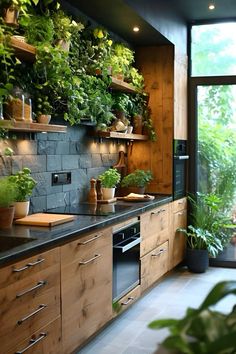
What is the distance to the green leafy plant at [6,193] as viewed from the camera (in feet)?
9.73

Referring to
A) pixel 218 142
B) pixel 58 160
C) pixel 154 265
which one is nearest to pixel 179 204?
pixel 218 142

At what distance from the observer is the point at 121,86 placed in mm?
4629

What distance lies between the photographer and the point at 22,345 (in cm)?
246

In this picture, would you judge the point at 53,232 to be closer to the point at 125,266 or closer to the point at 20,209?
the point at 20,209

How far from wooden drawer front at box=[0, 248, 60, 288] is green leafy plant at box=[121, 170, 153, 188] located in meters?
2.30

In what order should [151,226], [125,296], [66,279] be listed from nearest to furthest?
[66,279], [125,296], [151,226]

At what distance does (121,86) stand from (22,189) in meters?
1.81

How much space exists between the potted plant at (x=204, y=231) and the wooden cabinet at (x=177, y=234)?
0.07 meters

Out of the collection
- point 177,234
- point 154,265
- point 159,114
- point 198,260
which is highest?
point 159,114

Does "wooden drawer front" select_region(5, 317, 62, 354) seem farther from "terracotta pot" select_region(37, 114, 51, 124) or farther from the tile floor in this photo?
"terracotta pot" select_region(37, 114, 51, 124)

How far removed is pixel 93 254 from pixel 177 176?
2.40 metres

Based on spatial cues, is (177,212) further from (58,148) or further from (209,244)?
(58,148)

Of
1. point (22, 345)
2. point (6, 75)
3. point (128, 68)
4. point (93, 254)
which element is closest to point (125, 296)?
point (93, 254)

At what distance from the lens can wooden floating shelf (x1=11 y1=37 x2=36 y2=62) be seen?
9.75 ft
